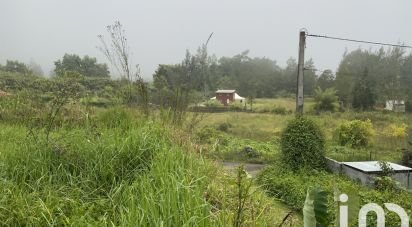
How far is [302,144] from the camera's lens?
7.65 m

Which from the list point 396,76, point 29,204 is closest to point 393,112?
point 396,76

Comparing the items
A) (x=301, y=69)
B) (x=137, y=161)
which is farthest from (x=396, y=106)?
(x=137, y=161)

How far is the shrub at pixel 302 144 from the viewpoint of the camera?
7656mm

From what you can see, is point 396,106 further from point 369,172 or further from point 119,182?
point 119,182

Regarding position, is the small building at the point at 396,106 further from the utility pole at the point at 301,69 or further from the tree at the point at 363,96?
the utility pole at the point at 301,69

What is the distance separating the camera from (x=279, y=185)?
6664mm

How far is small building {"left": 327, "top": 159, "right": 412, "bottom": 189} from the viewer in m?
6.74

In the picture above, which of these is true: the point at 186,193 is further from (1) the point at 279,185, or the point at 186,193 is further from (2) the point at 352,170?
(2) the point at 352,170

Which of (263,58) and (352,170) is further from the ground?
(263,58)

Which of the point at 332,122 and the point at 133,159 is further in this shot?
the point at 332,122

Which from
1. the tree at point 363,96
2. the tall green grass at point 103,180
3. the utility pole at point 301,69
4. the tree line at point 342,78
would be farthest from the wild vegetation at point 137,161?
the tree at point 363,96

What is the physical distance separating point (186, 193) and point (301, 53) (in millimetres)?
7204

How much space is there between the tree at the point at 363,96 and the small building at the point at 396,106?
4.07 feet

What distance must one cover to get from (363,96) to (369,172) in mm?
23769
